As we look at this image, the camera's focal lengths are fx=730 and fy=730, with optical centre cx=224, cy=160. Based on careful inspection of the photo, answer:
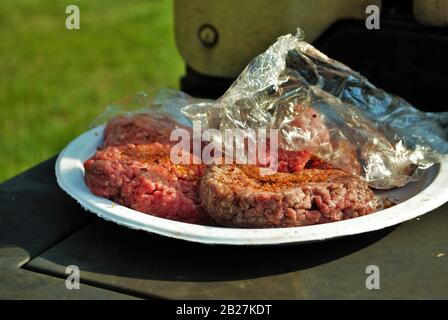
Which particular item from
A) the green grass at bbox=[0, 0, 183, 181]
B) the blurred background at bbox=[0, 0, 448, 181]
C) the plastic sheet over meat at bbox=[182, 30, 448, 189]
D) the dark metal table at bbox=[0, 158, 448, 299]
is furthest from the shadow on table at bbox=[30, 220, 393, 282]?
the green grass at bbox=[0, 0, 183, 181]

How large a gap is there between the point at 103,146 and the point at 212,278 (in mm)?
666

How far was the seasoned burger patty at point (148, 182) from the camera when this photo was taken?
66.6 inches

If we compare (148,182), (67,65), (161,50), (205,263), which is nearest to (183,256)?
(205,263)

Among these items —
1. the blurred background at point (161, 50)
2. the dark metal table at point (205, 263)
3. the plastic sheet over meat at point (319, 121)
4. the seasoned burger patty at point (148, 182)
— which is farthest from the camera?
the blurred background at point (161, 50)

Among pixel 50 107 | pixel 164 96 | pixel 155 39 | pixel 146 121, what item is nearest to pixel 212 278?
pixel 146 121

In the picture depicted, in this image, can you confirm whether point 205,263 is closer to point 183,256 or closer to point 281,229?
point 183,256

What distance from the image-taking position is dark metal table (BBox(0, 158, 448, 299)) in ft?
4.95

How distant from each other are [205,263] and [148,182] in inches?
9.2

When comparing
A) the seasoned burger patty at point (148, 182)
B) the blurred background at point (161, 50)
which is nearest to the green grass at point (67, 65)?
the blurred background at point (161, 50)

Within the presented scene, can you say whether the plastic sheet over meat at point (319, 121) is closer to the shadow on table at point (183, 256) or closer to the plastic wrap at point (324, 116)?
the plastic wrap at point (324, 116)

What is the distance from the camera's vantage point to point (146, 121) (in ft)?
6.74

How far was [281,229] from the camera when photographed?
1550mm

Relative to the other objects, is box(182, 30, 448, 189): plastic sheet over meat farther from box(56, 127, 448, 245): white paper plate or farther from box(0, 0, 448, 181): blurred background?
box(0, 0, 448, 181): blurred background

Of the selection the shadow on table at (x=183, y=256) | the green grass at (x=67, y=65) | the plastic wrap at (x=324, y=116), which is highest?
the plastic wrap at (x=324, y=116)
